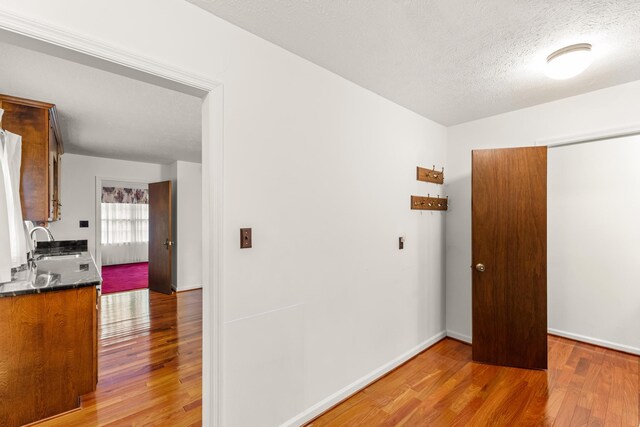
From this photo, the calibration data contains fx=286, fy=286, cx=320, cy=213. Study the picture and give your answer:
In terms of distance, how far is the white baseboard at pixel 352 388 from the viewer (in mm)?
1881

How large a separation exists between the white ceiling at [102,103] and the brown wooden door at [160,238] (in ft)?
3.76

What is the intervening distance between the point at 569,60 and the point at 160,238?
238 inches

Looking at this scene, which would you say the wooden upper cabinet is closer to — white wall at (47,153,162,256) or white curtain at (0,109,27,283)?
white curtain at (0,109,27,283)

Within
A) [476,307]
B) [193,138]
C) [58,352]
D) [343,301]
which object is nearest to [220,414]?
[343,301]

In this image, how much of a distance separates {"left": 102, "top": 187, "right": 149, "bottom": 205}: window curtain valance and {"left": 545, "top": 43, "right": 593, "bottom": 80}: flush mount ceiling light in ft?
31.4

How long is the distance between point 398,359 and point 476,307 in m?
0.92

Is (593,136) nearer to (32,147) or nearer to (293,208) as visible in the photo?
(293,208)

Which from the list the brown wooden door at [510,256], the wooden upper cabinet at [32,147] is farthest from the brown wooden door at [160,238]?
the brown wooden door at [510,256]

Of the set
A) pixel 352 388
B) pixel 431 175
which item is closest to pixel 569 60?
pixel 431 175

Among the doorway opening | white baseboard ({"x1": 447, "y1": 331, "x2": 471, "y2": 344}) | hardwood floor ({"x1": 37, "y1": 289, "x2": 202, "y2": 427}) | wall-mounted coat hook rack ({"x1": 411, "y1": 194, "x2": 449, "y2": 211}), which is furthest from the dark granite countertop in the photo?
the doorway opening

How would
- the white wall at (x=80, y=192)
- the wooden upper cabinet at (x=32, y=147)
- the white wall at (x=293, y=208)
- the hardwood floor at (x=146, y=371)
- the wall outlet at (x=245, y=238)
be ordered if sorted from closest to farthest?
the white wall at (x=293, y=208), the wall outlet at (x=245, y=238), the hardwood floor at (x=146, y=371), the wooden upper cabinet at (x=32, y=147), the white wall at (x=80, y=192)

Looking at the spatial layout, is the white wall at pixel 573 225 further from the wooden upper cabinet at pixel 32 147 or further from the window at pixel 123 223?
the window at pixel 123 223

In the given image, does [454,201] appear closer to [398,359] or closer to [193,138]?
[398,359]

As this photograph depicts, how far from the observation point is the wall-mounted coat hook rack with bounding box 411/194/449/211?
9.40 ft
